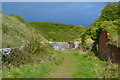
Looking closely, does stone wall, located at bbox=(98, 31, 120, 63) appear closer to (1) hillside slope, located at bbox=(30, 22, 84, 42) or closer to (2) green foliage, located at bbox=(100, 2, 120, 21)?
(2) green foliage, located at bbox=(100, 2, 120, 21)

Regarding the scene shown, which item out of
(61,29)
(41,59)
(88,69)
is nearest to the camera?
(88,69)

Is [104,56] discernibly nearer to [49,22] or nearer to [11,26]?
[11,26]

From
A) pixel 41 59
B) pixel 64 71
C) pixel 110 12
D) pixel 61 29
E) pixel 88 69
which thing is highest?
pixel 61 29

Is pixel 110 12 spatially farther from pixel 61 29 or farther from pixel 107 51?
pixel 61 29

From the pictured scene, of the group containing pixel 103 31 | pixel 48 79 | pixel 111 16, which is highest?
pixel 111 16

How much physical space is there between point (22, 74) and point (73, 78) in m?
2.41

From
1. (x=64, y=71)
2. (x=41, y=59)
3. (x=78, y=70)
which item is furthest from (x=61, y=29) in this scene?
(x=64, y=71)

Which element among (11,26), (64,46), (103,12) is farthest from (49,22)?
(11,26)

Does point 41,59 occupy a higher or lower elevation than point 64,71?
higher

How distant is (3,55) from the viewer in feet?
40.5

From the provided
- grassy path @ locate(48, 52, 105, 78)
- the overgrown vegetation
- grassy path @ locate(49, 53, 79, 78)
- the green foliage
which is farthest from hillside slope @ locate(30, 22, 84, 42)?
grassy path @ locate(48, 52, 105, 78)

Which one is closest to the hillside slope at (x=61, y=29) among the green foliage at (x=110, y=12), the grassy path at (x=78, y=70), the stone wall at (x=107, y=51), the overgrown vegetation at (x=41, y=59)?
the green foliage at (x=110, y=12)

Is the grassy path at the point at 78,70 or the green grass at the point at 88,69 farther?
the grassy path at the point at 78,70

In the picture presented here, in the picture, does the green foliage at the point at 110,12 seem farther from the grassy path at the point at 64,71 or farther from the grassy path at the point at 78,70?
the grassy path at the point at 64,71
